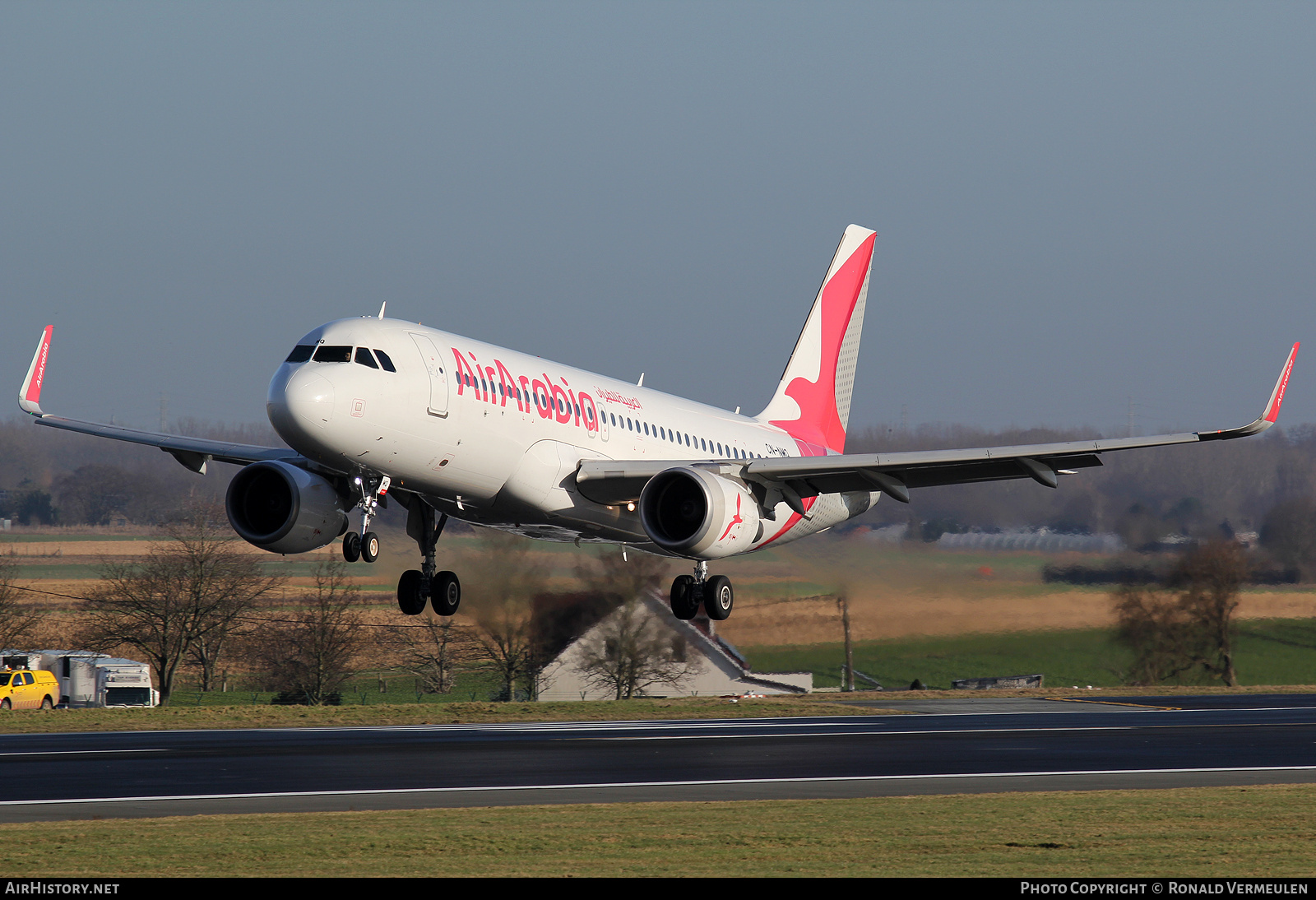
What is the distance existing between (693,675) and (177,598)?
94.4 feet

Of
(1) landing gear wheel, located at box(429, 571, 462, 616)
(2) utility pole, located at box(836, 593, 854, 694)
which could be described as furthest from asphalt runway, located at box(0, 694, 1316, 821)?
(2) utility pole, located at box(836, 593, 854, 694)

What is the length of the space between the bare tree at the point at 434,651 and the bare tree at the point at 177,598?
365 inches

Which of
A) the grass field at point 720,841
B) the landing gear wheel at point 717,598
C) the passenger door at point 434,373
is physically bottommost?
the grass field at point 720,841

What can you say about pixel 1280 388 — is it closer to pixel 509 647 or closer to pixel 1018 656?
pixel 1018 656

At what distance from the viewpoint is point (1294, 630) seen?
187 ft

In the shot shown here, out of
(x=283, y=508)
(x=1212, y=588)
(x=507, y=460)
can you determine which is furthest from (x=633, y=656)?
(x=507, y=460)

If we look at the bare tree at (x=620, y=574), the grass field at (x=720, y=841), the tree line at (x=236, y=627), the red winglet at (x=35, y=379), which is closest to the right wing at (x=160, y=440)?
the red winglet at (x=35, y=379)

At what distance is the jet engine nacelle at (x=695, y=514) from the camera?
100 ft

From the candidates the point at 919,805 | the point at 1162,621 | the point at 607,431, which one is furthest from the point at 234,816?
the point at 1162,621

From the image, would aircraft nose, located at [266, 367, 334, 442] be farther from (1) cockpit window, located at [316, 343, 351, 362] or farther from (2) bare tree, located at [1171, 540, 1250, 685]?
(2) bare tree, located at [1171, 540, 1250, 685]

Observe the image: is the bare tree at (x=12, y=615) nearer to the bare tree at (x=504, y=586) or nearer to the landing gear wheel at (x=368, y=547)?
the bare tree at (x=504, y=586)

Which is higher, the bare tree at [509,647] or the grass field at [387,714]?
the bare tree at [509,647]

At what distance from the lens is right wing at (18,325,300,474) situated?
32469 millimetres
